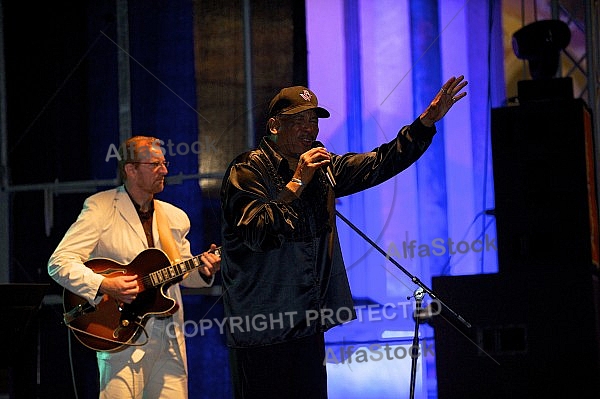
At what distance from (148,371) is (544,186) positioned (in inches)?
86.2

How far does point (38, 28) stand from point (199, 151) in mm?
1638

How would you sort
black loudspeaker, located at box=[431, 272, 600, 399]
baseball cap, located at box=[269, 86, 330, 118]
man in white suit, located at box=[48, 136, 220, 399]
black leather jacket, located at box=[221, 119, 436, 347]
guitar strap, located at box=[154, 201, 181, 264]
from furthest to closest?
guitar strap, located at box=[154, 201, 181, 264], man in white suit, located at box=[48, 136, 220, 399], black loudspeaker, located at box=[431, 272, 600, 399], baseball cap, located at box=[269, 86, 330, 118], black leather jacket, located at box=[221, 119, 436, 347]

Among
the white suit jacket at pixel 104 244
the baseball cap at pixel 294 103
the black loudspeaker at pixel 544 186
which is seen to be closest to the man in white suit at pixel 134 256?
the white suit jacket at pixel 104 244

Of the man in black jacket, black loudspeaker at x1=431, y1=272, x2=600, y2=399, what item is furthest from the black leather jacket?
black loudspeaker at x1=431, y1=272, x2=600, y2=399

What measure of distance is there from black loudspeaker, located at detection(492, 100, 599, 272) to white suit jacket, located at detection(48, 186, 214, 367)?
166cm

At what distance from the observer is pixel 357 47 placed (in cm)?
603

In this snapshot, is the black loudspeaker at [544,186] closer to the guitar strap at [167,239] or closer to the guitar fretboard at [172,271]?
the guitar fretboard at [172,271]

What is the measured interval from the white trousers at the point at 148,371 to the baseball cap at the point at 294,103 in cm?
151

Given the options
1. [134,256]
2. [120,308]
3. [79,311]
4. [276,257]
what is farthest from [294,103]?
[79,311]

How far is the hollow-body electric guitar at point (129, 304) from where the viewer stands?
4719mm

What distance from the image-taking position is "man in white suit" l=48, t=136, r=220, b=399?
4598 mm

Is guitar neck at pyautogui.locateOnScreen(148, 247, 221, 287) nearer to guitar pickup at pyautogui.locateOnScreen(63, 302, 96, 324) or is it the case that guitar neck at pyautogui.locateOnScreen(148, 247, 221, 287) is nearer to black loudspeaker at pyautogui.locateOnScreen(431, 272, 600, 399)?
guitar pickup at pyautogui.locateOnScreen(63, 302, 96, 324)

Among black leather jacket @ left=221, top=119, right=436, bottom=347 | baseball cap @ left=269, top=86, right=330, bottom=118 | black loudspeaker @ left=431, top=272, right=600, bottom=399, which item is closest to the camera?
black leather jacket @ left=221, top=119, right=436, bottom=347

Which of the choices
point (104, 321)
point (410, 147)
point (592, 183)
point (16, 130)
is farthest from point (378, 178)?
point (16, 130)
